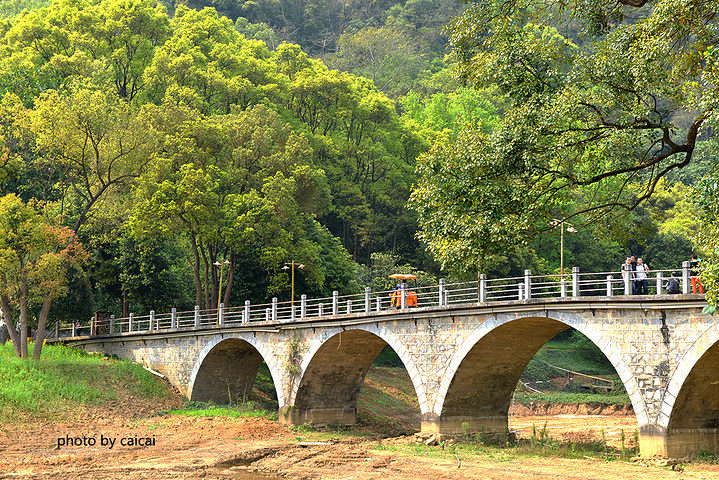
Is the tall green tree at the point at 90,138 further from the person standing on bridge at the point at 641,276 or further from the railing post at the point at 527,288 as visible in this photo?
the person standing on bridge at the point at 641,276

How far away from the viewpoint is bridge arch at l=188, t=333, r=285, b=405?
36000 mm

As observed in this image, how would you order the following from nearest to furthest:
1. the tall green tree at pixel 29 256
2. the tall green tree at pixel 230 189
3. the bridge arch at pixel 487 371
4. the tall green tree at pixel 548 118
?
the tall green tree at pixel 548 118 → the bridge arch at pixel 487 371 → the tall green tree at pixel 29 256 → the tall green tree at pixel 230 189

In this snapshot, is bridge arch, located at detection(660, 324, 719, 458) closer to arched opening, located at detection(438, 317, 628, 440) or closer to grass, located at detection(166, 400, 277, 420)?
arched opening, located at detection(438, 317, 628, 440)

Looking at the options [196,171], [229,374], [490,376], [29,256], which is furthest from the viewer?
[196,171]

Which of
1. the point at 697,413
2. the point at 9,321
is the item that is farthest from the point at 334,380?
the point at 697,413

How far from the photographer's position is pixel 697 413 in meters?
19.2

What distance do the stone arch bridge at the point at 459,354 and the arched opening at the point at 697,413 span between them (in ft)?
0.11

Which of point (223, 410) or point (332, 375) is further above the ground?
point (332, 375)

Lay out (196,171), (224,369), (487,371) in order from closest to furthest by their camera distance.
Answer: (487,371), (224,369), (196,171)

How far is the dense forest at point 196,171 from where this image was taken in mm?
35969

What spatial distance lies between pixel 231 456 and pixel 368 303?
823cm

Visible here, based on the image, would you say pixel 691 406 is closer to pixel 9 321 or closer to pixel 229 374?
pixel 229 374

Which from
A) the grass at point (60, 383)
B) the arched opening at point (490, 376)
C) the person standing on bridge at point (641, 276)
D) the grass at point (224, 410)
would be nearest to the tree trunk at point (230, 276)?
the grass at point (60, 383)

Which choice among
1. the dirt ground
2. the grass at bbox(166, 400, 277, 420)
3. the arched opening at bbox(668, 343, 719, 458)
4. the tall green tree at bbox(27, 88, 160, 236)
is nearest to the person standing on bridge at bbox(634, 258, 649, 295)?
the arched opening at bbox(668, 343, 719, 458)
